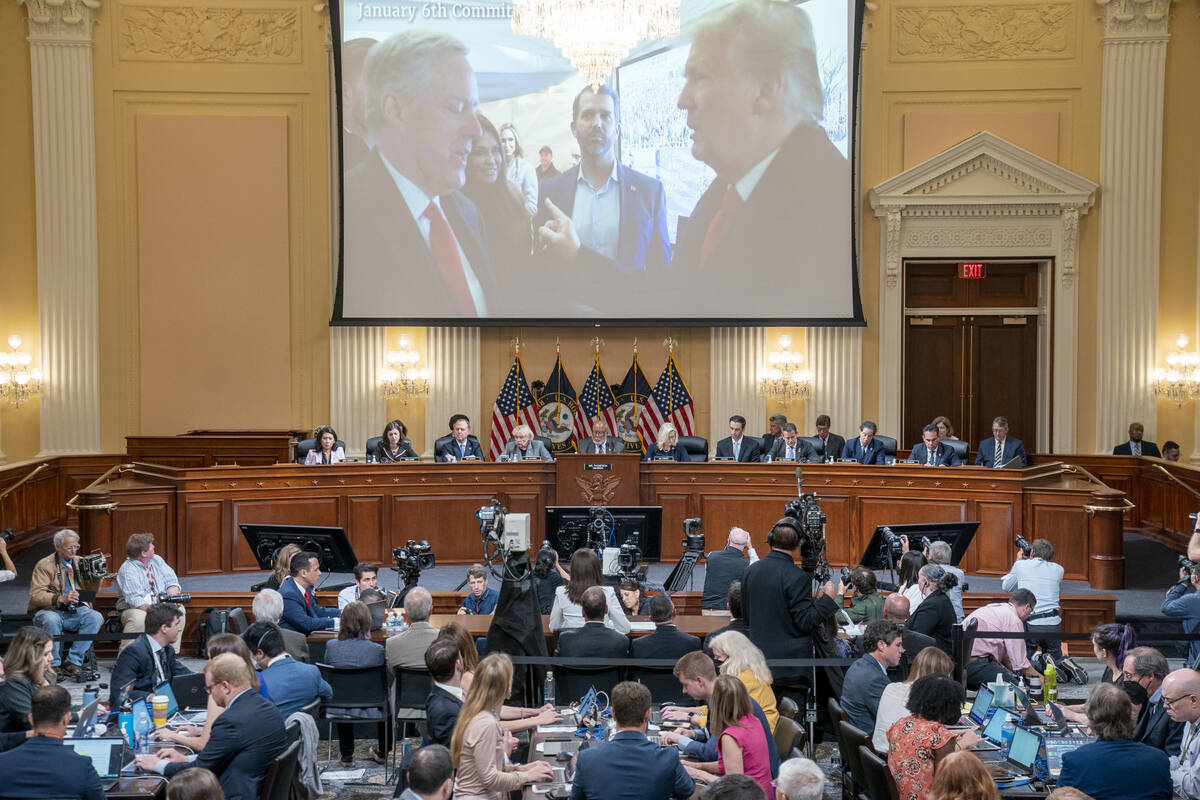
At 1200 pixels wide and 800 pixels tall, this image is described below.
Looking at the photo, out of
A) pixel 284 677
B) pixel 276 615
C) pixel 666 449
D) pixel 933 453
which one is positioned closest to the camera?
pixel 284 677

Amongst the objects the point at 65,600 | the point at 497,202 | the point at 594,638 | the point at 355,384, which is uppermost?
the point at 497,202

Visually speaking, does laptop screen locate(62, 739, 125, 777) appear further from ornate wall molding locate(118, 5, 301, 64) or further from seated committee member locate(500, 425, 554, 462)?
ornate wall molding locate(118, 5, 301, 64)

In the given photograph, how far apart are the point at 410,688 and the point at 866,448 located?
7.45 metres

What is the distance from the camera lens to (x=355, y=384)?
16.8 metres

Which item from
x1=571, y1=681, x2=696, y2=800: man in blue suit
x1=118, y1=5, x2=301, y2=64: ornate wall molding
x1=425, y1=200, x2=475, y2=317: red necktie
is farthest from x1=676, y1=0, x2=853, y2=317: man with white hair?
x1=571, y1=681, x2=696, y2=800: man in blue suit

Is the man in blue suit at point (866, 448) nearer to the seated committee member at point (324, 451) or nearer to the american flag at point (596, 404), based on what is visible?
the american flag at point (596, 404)

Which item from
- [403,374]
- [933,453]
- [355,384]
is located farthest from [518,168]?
[933,453]

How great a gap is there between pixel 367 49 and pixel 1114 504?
10.2m

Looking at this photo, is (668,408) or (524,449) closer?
(524,449)

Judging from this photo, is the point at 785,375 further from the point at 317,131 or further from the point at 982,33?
the point at 317,131

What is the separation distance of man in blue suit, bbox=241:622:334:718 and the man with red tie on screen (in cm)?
973

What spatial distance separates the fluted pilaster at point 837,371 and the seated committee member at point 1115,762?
11293mm

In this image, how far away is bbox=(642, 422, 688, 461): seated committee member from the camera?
13.7 metres

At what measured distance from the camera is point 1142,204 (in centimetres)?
1647
